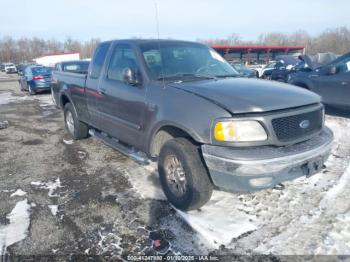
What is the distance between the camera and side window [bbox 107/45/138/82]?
163 inches

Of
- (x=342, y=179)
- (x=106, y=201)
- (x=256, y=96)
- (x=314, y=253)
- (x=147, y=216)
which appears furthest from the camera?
(x=342, y=179)

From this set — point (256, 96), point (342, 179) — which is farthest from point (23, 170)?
point (342, 179)

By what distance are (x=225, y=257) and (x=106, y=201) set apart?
1719 mm

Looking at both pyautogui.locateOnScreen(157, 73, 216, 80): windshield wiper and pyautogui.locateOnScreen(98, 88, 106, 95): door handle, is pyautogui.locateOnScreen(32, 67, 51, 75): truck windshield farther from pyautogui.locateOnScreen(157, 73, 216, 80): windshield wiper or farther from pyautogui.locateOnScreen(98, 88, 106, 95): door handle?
pyautogui.locateOnScreen(157, 73, 216, 80): windshield wiper

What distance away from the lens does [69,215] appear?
3.42 m

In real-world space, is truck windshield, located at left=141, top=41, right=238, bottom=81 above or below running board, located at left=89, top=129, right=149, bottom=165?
above

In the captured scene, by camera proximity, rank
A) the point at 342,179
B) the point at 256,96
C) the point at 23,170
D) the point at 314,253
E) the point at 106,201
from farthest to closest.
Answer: the point at 23,170 → the point at 342,179 → the point at 106,201 → the point at 256,96 → the point at 314,253

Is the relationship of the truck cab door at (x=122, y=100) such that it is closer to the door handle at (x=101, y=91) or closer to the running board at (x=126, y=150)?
the door handle at (x=101, y=91)

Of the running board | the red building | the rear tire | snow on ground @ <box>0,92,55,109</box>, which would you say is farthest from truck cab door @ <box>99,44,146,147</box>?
the red building

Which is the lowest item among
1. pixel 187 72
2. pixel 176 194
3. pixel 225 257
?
pixel 225 257

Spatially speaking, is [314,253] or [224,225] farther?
[224,225]

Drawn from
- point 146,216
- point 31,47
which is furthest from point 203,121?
point 31,47

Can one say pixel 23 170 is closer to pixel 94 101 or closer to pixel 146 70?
pixel 94 101

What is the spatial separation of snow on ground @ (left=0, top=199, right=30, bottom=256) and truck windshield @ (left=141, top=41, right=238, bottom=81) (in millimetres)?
2221
